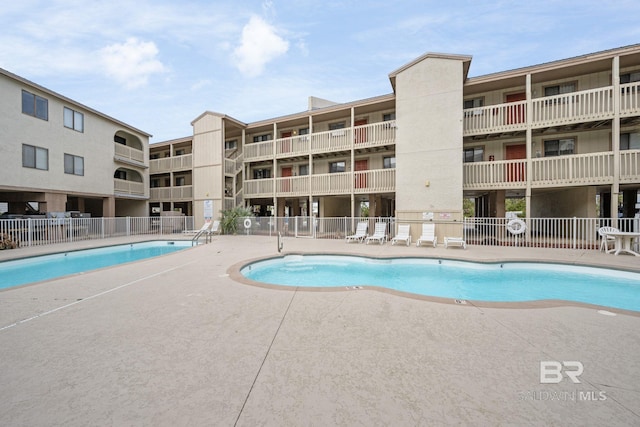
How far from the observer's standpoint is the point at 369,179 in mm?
15680

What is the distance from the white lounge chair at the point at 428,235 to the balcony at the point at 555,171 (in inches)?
111

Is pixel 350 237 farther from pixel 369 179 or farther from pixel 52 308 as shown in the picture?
pixel 52 308

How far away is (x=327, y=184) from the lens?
16969mm

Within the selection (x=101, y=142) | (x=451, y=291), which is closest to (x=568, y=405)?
(x=451, y=291)

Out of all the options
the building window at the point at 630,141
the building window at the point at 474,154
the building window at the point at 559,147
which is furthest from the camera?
the building window at the point at 474,154

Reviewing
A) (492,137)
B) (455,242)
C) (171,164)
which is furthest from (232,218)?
(492,137)

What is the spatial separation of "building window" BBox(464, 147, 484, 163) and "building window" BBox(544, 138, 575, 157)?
2832 millimetres

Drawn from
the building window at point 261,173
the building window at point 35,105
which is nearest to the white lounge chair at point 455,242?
the building window at point 261,173

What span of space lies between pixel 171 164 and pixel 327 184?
14725 mm

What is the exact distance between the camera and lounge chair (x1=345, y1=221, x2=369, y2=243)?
44.9ft

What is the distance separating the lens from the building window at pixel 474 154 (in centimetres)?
1465

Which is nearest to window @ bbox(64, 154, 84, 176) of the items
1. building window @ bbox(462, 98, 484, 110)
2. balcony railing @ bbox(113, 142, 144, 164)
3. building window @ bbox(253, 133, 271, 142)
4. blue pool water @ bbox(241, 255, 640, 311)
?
balcony railing @ bbox(113, 142, 144, 164)

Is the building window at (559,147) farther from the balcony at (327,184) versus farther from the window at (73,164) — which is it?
the window at (73,164)
